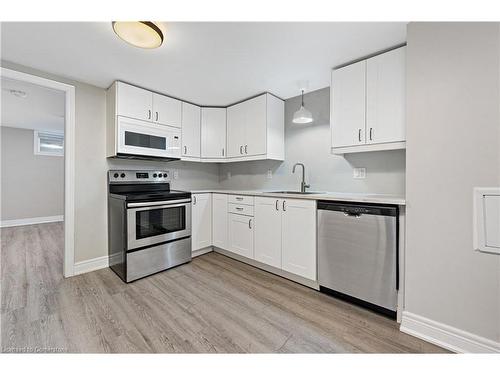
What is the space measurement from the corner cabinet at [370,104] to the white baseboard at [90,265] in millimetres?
2967

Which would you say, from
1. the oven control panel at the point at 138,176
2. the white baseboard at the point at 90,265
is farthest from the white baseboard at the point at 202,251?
the oven control panel at the point at 138,176

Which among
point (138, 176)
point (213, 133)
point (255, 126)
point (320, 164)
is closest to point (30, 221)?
point (138, 176)

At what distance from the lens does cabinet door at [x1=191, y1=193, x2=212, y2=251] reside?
2.83 m

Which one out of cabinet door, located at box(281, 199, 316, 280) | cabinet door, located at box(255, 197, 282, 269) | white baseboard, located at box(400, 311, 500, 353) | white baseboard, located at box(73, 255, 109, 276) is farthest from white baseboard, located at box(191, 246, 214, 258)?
white baseboard, located at box(400, 311, 500, 353)

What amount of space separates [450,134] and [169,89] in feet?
9.02

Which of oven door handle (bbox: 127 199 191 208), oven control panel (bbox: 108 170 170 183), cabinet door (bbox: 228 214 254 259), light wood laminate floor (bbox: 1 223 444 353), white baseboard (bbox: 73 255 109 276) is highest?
oven control panel (bbox: 108 170 170 183)

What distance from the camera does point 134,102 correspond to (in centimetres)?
247

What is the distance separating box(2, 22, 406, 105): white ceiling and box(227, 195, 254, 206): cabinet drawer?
4.42 feet

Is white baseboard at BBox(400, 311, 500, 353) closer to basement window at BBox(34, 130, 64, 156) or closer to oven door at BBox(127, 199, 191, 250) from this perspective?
oven door at BBox(127, 199, 191, 250)

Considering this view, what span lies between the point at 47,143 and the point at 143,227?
5.18 m

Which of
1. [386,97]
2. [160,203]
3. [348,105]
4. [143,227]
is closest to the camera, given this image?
[386,97]

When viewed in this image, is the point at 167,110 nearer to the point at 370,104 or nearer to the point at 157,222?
the point at 157,222
